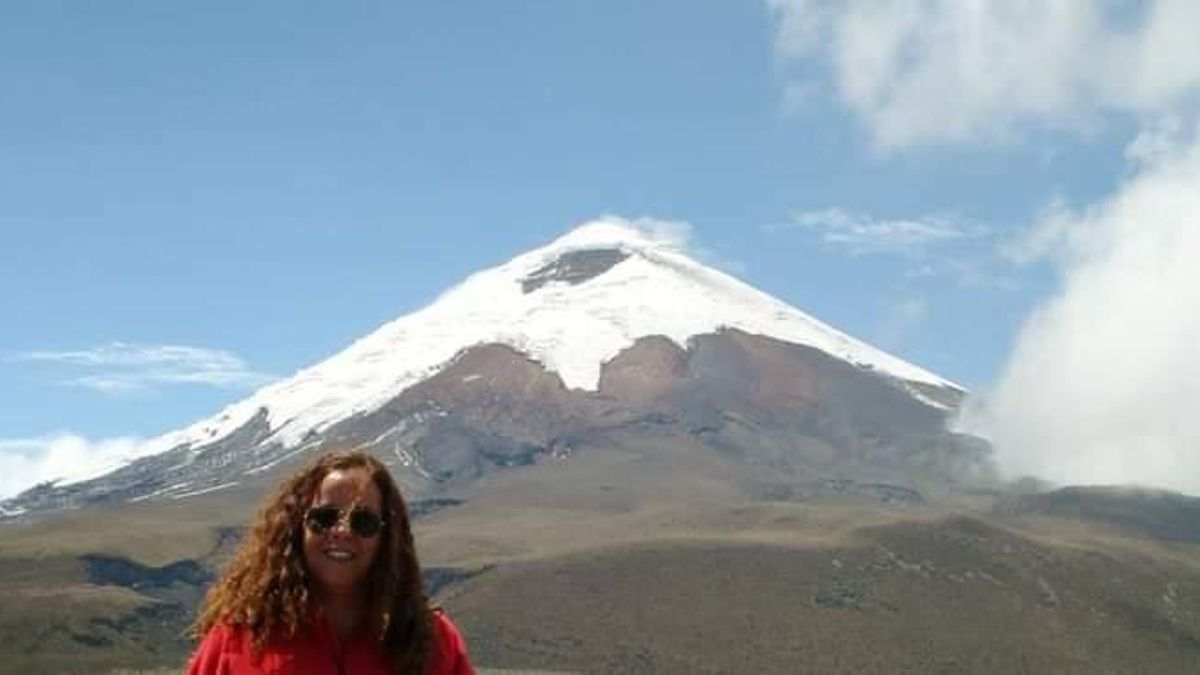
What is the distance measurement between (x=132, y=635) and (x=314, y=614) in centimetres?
20229

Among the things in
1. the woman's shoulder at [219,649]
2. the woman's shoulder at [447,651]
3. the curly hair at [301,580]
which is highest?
the curly hair at [301,580]

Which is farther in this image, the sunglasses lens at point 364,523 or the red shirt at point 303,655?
the sunglasses lens at point 364,523

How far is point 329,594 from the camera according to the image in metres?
Result: 6.84

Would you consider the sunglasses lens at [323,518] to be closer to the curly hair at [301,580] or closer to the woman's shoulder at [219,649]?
the curly hair at [301,580]

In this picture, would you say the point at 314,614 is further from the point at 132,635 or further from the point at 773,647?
the point at 132,635

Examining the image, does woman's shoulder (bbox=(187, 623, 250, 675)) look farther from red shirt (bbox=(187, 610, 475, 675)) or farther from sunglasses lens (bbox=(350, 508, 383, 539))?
sunglasses lens (bbox=(350, 508, 383, 539))

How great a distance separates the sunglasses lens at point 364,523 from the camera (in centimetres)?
675

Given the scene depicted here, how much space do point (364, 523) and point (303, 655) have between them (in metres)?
0.55

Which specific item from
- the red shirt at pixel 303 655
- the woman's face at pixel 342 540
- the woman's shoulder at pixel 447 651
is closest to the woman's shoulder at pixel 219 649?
the red shirt at pixel 303 655

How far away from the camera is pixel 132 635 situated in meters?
199

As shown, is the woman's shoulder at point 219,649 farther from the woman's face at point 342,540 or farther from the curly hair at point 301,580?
the woman's face at point 342,540

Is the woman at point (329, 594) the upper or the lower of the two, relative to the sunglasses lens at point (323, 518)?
lower

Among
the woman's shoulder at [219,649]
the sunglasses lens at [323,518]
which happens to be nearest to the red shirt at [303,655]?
the woman's shoulder at [219,649]

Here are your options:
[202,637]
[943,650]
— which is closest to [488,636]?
[943,650]
